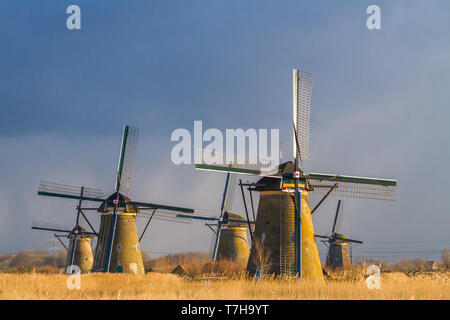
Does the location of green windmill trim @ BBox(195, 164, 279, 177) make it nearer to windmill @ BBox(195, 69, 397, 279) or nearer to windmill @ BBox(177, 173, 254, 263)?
windmill @ BBox(195, 69, 397, 279)

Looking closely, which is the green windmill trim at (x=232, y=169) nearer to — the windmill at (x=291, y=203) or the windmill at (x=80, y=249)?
the windmill at (x=291, y=203)

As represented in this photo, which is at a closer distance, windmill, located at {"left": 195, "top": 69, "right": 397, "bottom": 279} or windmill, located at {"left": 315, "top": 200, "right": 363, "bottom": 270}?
windmill, located at {"left": 195, "top": 69, "right": 397, "bottom": 279}

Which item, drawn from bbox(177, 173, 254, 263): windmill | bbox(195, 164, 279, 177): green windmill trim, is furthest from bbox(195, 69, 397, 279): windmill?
bbox(177, 173, 254, 263): windmill

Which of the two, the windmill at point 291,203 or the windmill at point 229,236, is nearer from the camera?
the windmill at point 291,203

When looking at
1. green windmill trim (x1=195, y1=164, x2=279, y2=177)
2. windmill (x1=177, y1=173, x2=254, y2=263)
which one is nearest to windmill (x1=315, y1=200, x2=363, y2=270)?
windmill (x1=177, y1=173, x2=254, y2=263)

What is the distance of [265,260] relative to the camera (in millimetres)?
24672

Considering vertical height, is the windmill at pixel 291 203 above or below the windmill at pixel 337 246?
above

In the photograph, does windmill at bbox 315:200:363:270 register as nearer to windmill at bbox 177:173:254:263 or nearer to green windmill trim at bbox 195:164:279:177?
windmill at bbox 177:173:254:263

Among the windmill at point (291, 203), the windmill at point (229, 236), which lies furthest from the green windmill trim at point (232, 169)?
the windmill at point (229, 236)

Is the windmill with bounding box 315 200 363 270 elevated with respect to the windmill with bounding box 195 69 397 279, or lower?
lower

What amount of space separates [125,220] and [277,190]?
15.9 meters

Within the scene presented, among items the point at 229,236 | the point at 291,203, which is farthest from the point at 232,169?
the point at 229,236
